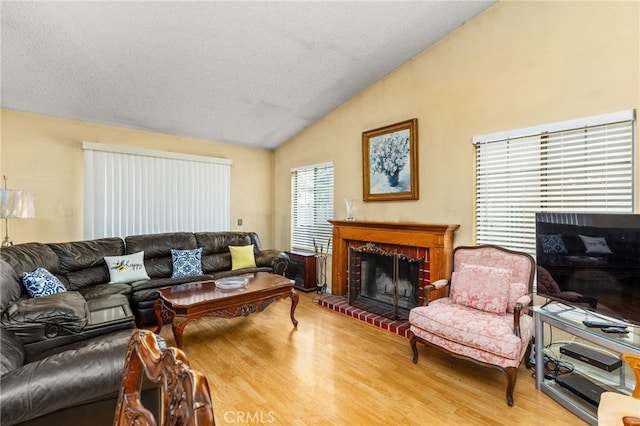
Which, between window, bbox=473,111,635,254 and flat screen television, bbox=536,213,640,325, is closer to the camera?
flat screen television, bbox=536,213,640,325

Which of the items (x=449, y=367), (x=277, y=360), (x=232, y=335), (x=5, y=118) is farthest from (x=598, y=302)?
(x=5, y=118)

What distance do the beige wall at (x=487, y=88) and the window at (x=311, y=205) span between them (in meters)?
0.44

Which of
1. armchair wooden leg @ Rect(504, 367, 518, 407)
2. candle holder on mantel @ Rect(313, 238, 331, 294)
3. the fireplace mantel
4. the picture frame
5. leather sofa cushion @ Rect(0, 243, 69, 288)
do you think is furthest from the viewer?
candle holder on mantel @ Rect(313, 238, 331, 294)

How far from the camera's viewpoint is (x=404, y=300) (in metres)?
3.60

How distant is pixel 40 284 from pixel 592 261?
447 cm

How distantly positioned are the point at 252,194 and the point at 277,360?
3.67 metres

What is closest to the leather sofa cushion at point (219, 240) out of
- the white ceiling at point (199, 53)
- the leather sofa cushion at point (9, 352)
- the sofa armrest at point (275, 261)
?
the sofa armrest at point (275, 261)

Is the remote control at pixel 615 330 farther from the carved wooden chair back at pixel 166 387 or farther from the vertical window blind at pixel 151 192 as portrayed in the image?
the vertical window blind at pixel 151 192

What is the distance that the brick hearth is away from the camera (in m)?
3.20

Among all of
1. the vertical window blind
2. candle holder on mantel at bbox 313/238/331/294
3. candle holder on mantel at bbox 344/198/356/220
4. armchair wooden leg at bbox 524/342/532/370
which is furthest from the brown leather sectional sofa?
armchair wooden leg at bbox 524/342/532/370

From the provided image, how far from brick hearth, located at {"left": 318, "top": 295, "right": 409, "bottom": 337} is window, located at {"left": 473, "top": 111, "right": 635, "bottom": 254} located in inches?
49.3

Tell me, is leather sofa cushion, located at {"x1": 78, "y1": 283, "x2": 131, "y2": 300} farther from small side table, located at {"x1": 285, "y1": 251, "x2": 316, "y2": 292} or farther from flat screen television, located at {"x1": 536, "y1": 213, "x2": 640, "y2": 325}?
flat screen television, located at {"x1": 536, "y1": 213, "x2": 640, "y2": 325}

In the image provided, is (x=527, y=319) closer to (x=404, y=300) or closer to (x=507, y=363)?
(x=507, y=363)

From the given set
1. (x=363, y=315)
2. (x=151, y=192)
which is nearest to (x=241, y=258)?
(x=151, y=192)
